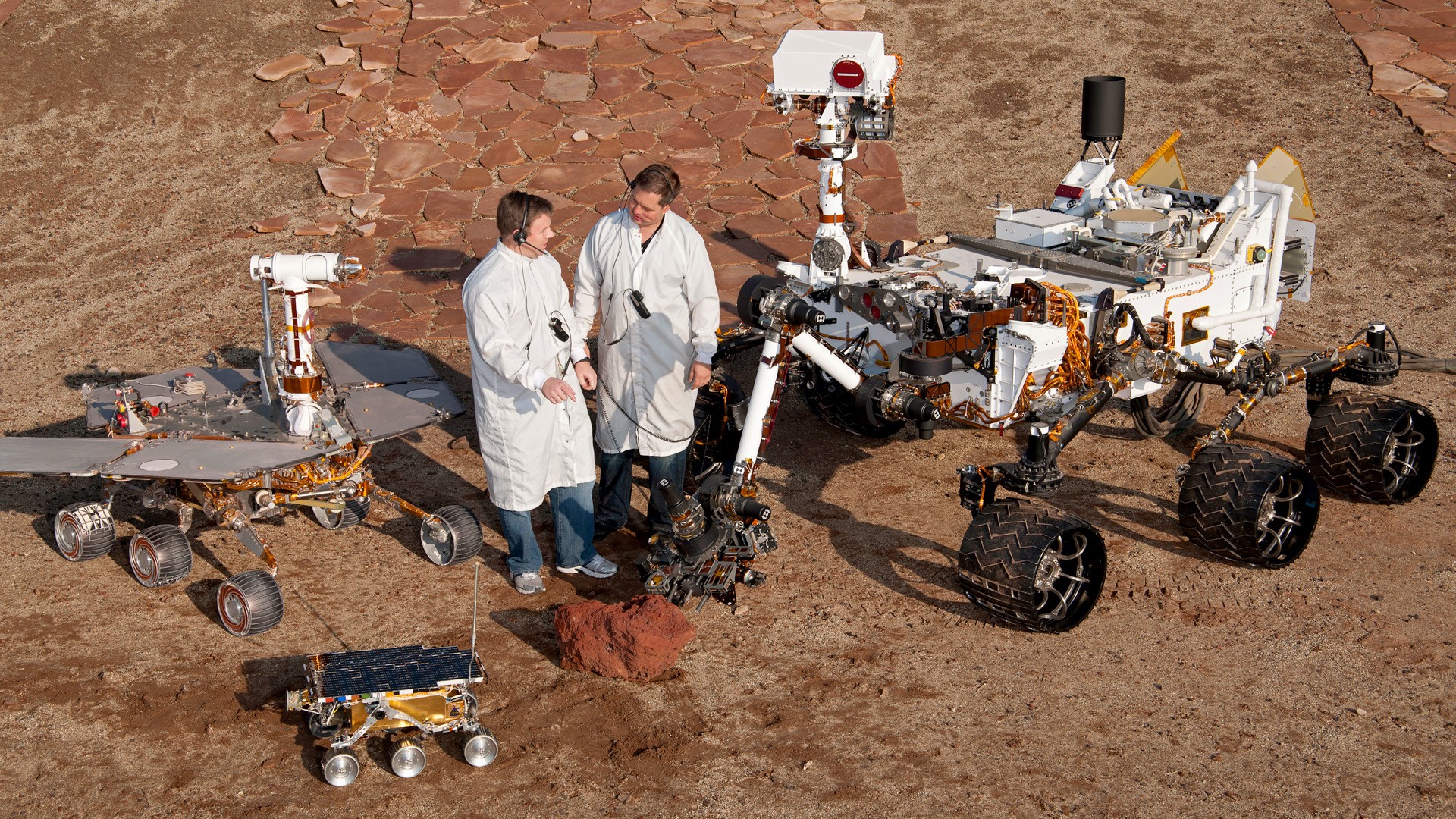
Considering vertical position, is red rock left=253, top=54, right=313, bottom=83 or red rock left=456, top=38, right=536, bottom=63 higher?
red rock left=456, top=38, right=536, bottom=63

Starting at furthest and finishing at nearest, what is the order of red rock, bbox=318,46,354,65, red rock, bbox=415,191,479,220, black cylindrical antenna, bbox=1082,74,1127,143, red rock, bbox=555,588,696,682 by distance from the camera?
red rock, bbox=318,46,354,65
red rock, bbox=415,191,479,220
black cylindrical antenna, bbox=1082,74,1127,143
red rock, bbox=555,588,696,682

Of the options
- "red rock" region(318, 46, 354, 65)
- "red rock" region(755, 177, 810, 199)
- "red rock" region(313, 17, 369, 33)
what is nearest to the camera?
"red rock" region(755, 177, 810, 199)

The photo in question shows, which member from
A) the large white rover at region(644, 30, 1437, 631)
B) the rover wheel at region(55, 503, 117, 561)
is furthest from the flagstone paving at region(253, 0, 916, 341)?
the rover wheel at region(55, 503, 117, 561)

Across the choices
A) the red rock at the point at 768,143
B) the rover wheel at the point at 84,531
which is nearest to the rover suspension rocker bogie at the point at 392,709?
the rover wheel at the point at 84,531

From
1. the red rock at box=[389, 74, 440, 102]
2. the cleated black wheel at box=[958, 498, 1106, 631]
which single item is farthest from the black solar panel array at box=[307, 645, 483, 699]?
the red rock at box=[389, 74, 440, 102]

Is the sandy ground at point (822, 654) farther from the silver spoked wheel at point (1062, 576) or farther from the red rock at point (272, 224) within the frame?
the red rock at point (272, 224)

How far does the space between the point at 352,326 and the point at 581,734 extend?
6.09m

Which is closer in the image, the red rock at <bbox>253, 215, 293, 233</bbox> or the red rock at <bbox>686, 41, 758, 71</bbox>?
the red rock at <bbox>253, 215, 293, 233</bbox>

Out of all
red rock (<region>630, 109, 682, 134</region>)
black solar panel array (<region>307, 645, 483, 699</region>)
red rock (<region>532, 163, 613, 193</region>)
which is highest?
red rock (<region>630, 109, 682, 134</region>)

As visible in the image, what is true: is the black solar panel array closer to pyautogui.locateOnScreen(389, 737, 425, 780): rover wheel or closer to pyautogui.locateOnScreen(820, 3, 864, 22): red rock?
pyautogui.locateOnScreen(389, 737, 425, 780): rover wheel

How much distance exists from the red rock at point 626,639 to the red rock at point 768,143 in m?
7.72

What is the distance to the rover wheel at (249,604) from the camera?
626 centimetres

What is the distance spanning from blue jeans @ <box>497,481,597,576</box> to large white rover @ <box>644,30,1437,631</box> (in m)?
0.54

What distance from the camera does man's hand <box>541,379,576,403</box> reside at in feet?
20.0
